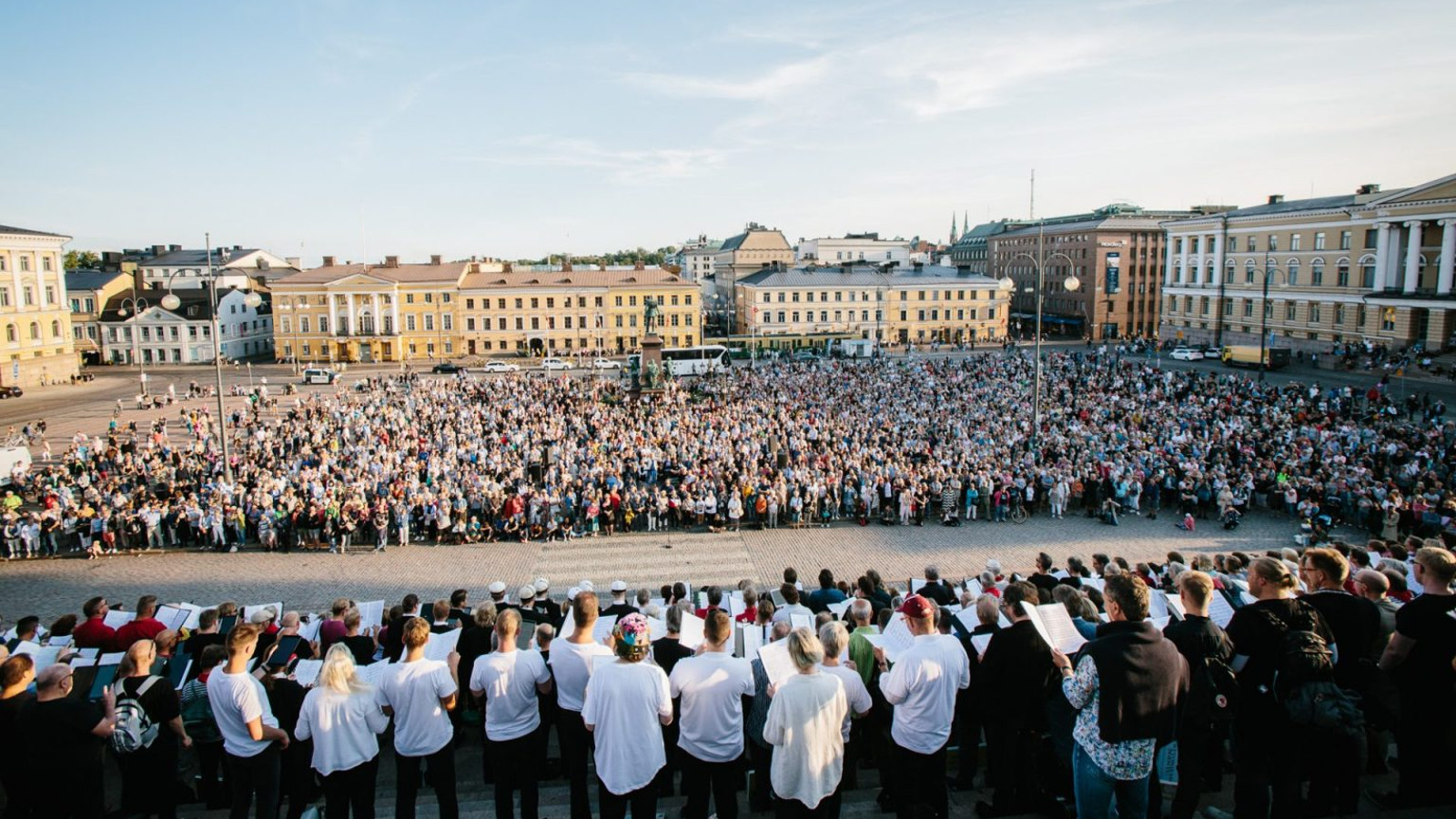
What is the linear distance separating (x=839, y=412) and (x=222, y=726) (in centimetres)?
2886

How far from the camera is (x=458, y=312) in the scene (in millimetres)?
74250

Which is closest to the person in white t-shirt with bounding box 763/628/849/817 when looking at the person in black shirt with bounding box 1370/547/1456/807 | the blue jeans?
the blue jeans

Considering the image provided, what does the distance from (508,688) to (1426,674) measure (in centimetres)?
581

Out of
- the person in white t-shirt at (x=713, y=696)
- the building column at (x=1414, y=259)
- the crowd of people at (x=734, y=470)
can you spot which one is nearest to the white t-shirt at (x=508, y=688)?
the person in white t-shirt at (x=713, y=696)

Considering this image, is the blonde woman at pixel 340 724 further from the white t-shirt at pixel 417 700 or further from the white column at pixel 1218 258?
the white column at pixel 1218 258

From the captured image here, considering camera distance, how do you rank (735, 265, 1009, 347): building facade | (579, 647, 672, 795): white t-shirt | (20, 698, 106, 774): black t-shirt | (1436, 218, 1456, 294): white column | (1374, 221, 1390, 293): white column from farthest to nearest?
(735, 265, 1009, 347): building facade < (1374, 221, 1390, 293): white column < (1436, 218, 1456, 294): white column < (20, 698, 106, 774): black t-shirt < (579, 647, 672, 795): white t-shirt

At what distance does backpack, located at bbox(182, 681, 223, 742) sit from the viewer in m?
6.17

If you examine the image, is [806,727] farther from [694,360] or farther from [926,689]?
[694,360]

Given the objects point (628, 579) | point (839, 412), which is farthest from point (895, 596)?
point (839, 412)

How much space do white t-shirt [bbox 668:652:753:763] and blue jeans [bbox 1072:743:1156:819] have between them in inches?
79.3

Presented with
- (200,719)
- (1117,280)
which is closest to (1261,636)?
(200,719)

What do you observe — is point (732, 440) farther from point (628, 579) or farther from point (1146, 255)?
point (1146, 255)

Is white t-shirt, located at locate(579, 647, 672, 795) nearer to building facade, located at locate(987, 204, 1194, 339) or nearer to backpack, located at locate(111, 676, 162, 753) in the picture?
backpack, located at locate(111, 676, 162, 753)

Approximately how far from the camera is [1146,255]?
3558 inches
